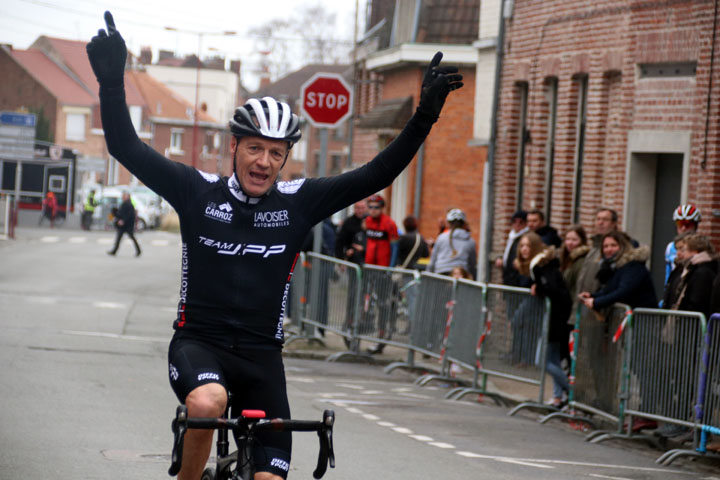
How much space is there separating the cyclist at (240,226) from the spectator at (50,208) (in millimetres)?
54534

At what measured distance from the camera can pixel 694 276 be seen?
1106cm

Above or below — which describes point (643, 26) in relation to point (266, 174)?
above

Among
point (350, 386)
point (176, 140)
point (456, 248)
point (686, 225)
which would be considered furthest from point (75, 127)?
point (686, 225)

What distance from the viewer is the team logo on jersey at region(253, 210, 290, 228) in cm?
491

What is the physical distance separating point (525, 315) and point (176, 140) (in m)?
101

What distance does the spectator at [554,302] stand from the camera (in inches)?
499

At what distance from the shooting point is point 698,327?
33.9ft

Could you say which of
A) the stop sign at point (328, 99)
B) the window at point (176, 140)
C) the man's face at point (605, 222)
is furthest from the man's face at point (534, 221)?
the window at point (176, 140)

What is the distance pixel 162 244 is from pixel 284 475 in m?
Answer: 45.2

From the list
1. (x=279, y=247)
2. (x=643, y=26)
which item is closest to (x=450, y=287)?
(x=643, y=26)

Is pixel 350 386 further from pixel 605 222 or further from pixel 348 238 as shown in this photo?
→ pixel 348 238

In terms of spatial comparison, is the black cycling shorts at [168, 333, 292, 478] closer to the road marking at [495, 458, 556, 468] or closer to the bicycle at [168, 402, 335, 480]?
the bicycle at [168, 402, 335, 480]

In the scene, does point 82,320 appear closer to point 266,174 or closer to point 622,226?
point 622,226

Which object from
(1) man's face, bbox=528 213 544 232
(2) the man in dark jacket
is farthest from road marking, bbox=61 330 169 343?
(2) the man in dark jacket
